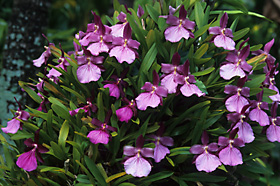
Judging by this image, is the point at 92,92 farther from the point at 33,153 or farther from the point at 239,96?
the point at 239,96

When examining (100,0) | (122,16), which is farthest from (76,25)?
(122,16)

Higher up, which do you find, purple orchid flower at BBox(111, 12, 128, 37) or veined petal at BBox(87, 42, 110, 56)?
purple orchid flower at BBox(111, 12, 128, 37)

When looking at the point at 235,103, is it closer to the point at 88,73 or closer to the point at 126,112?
the point at 126,112

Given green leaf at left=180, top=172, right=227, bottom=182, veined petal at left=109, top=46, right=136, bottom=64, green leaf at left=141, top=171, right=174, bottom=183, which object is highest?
veined petal at left=109, top=46, right=136, bottom=64

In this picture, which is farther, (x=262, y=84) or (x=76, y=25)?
(x=76, y=25)

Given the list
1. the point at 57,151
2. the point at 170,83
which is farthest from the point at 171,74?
the point at 57,151

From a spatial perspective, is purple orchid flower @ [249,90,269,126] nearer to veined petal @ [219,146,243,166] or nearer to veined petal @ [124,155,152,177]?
veined petal @ [219,146,243,166]

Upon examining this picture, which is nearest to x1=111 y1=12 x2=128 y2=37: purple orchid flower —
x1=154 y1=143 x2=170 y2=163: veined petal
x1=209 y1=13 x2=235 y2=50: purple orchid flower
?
x1=209 y1=13 x2=235 y2=50: purple orchid flower
